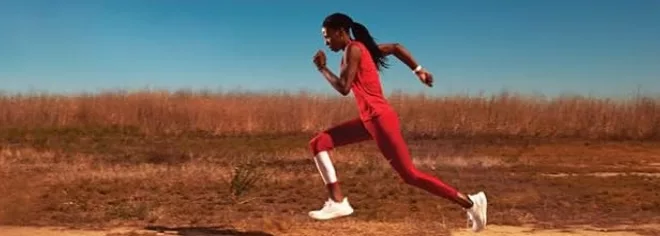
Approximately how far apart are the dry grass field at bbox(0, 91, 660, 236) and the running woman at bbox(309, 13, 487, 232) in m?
0.85

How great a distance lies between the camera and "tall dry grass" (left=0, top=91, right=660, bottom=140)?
20438mm

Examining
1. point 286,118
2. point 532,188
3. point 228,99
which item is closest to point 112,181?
point 532,188

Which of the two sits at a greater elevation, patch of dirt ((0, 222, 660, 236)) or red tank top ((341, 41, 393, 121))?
red tank top ((341, 41, 393, 121))

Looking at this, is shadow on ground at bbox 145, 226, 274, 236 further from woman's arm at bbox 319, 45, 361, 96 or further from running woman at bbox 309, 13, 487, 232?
woman's arm at bbox 319, 45, 361, 96

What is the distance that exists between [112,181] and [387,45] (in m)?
5.97

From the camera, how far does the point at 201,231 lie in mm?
6457

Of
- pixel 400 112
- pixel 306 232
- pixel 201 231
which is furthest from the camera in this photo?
pixel 400 112

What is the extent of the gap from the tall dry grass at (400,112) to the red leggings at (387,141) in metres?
14.7

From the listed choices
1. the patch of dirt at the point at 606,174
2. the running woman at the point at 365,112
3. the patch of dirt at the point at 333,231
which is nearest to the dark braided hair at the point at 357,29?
the running woman at the point at 365,112

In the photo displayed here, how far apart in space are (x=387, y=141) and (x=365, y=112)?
0.73ft

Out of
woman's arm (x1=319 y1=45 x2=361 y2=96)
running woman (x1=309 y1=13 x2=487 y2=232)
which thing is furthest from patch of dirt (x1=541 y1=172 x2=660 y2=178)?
woman's arm (x1=319 y1=45 x2=361 y2=96)

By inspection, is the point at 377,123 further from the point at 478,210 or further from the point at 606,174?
the point at 606,174

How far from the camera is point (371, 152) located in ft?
53.2

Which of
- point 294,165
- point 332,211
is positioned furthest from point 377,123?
point 294,165
